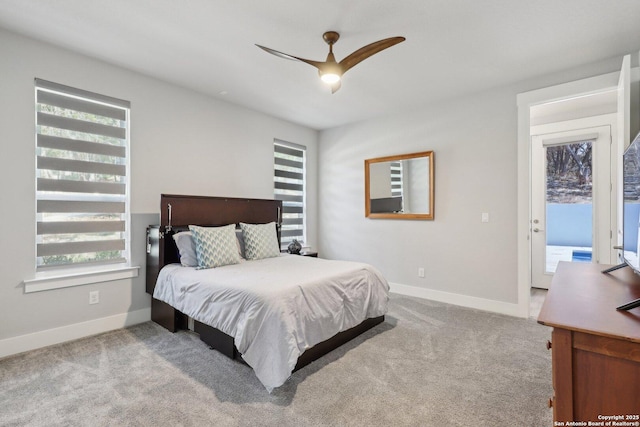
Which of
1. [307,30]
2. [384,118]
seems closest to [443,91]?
[384,118]

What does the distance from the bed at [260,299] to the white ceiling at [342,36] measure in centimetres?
145

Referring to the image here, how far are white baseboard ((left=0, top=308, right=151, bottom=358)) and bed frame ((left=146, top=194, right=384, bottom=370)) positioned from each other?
19 centimetres

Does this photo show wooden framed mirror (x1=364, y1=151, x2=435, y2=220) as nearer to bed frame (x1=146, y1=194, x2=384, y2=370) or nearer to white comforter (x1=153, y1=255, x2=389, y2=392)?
white comforter (x1=153, y1=255, x2=389, y2=392)

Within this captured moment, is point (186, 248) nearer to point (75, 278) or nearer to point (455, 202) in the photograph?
point (75, 278)

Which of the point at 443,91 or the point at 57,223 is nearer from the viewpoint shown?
the point at 57,223

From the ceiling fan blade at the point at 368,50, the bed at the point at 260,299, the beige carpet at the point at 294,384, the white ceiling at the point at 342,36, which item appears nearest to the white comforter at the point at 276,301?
the bed at the point at 260,299

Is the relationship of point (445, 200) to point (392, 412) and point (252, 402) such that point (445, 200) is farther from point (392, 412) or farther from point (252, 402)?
point (252, 402)

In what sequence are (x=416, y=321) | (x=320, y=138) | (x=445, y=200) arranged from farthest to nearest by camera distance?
(x=320, y=138) → (x=445, y=200) → (x=416, y=321)

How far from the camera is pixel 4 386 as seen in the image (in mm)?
2049

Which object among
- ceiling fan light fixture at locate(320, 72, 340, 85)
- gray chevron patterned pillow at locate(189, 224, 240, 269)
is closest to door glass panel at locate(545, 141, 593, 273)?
ceiling fan light fixture at locate(320, 72, 340, 85)

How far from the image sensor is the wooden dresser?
958 millimetres

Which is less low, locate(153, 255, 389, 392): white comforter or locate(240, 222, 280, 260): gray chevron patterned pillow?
locate(240, 222, 280, 260): gray chevron patterned pillow

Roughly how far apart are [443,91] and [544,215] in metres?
2.54

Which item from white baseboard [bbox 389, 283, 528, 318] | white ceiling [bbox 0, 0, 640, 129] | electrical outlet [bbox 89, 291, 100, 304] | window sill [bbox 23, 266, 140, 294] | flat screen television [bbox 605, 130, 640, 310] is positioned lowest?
white baseboard [bbox 389, 283, 528, 318]
